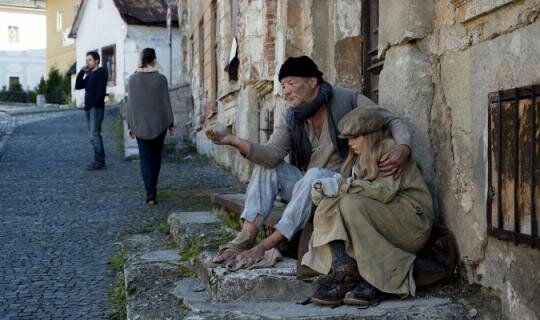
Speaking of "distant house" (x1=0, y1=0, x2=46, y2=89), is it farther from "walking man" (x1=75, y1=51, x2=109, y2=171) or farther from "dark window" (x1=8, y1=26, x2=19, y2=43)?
"walking man" (x1=75, y1=51, x2=109, y2=171)

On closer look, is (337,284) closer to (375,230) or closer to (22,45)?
(375,230)

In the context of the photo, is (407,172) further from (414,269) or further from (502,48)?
(502,48)

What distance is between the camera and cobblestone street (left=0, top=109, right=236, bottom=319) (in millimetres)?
4242

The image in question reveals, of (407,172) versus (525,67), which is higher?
(525,67)

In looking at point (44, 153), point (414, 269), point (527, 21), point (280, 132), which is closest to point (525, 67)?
point (527, 21)

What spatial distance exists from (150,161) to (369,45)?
115 inches

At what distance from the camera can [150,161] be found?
7.38 meters

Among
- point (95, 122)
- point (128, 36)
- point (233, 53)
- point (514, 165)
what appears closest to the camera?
point (514, 165)

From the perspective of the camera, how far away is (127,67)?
25750 millimetres

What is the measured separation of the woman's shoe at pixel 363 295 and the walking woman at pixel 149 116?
4498 mm

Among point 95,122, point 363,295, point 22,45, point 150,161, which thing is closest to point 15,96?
point 22,45

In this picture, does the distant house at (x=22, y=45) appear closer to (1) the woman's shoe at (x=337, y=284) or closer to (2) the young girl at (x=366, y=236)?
(2) the young girl at (x=366, y=236)

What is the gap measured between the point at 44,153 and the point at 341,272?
10386mm

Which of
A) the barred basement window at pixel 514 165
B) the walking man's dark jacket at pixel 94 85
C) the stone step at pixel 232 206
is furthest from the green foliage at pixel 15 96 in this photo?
the barred basement window at pixel 514 165
